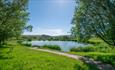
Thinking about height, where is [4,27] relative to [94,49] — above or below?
above

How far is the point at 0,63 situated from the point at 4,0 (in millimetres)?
8820

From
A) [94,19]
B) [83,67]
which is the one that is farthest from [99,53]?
[83,67]

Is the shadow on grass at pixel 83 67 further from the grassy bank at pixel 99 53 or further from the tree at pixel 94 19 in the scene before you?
the tree at pixel 94 19

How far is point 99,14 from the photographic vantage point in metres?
27.2

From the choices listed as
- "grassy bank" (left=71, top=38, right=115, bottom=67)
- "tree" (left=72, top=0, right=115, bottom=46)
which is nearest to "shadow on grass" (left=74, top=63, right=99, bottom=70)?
"grassy bank" (left=71, top=38, right=115, bottom=67)

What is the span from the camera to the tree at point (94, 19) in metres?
26.3

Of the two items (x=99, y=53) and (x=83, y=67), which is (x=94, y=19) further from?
(x=83, y=67)

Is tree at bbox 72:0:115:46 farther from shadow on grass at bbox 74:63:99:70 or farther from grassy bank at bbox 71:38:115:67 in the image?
shadow on grass at bbox 74:63:99:70

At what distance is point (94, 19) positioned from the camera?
28.0m

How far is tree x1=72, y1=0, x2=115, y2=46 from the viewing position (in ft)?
86.3

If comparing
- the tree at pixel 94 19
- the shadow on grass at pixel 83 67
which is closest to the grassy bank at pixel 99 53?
the tree at pixel 94 19

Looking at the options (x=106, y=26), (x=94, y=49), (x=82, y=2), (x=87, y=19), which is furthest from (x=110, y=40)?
(x=94, y=49)

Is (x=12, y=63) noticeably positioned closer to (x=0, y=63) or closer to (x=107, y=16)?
(x=0, y=63)

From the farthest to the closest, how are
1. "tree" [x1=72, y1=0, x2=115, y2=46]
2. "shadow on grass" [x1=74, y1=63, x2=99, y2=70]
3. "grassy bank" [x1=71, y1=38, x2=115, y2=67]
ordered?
"tree" [x1=72, y1=0, x2=115, y2=46] < "grassy bank" [x1=71, y1=38, x2=115, y2=67] < "shadow on grass" [x1=74, y1=63, x2=99, y2=70]
